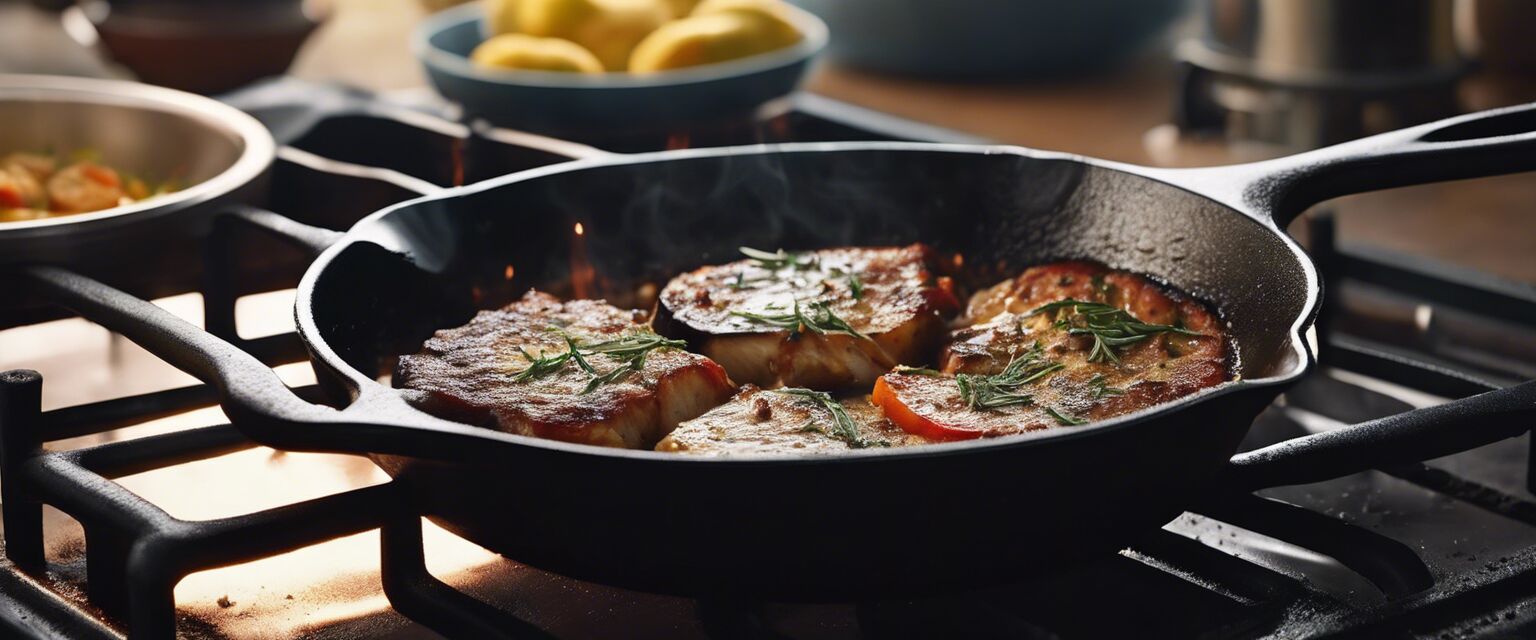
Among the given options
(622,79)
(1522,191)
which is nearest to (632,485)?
(622,79)

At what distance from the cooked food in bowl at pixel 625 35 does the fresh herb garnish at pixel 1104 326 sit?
927mm

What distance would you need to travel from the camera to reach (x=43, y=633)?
91 cm

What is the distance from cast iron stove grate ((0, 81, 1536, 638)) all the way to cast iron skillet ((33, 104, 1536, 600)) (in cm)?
Result: 5

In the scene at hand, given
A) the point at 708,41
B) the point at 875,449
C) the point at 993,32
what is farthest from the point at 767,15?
the point at 875,449

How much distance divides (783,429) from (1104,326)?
0.29 metres

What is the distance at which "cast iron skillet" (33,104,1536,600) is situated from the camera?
2.49 ft

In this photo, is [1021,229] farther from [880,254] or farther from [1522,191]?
[1522,191]

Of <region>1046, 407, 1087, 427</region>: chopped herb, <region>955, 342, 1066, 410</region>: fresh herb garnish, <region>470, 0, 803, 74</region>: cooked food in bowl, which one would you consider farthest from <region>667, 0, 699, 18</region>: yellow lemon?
<region>1046, 407, 1087, 427</region>: chopped herb

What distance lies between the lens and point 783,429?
0.98 metres

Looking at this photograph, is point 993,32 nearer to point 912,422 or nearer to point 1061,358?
point 1061,358

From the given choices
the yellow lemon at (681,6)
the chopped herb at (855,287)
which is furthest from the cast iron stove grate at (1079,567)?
the yellow lemon at (681,6)

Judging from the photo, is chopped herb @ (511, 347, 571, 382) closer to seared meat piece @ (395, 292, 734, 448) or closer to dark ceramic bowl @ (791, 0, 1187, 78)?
seared meat piece @ (395, 292, 734, 448)

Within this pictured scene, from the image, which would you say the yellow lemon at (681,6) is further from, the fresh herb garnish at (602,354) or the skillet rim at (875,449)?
the fresh herb garnish at (602,354)

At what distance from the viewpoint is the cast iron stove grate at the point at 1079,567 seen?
33.9 inches
